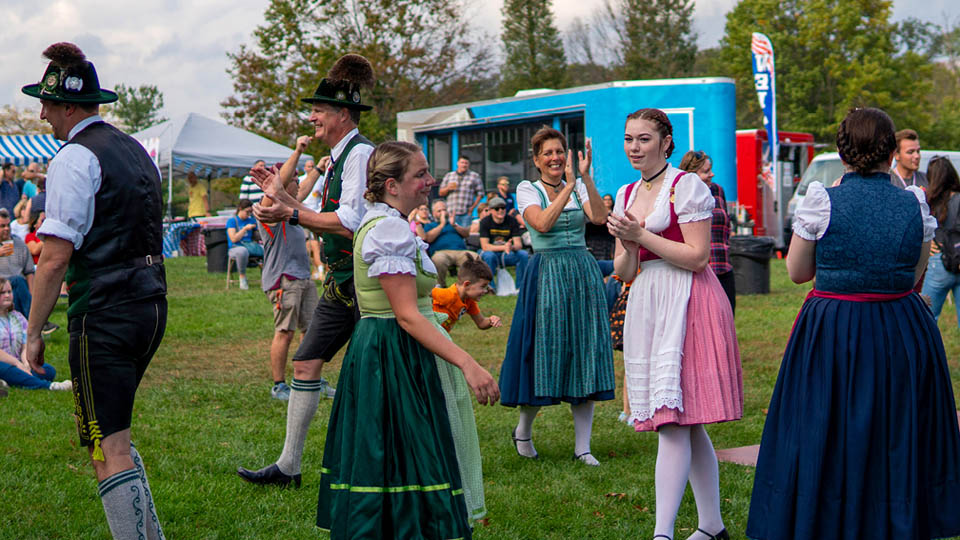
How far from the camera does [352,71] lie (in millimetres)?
4938

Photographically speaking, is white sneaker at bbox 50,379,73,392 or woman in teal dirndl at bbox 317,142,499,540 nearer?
woman in teal dirndl at bbox 317,142,499,540

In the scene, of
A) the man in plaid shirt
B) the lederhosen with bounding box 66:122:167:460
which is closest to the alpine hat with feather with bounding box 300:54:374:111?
the lederhosen with bounding box 66:122:167:460

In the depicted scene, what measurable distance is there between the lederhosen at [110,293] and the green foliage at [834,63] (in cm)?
3897

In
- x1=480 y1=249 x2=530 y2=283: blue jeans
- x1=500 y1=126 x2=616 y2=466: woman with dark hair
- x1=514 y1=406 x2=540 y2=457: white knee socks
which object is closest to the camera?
x1=500 y1=126 x2=616 y2=466: woman with dark hair

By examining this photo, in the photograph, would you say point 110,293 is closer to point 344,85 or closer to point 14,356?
point 344,85

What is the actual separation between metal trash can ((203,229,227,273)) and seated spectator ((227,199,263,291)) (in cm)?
150

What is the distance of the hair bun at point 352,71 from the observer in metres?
4.91

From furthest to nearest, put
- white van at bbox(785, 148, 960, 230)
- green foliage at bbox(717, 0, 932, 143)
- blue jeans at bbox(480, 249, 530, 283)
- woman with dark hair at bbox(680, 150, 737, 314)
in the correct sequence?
green foliage at bbox(717, 0, 932, 143) → white van at bbox(785, 148, 960, 230) → blue jeans at bbox(480, 249, 530, 283) → woman with dark hair at bbox(680, 150, 737, 314)

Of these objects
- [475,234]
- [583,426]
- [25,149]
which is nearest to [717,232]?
[583,426]

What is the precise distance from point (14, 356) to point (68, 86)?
18.7ft

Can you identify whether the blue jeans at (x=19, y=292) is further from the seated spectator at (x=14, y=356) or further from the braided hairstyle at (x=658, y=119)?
the braided hairstyle at (x=658, y=119)

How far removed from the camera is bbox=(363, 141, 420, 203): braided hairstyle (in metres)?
3.57

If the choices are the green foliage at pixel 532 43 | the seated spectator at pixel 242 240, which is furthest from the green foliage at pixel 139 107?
the seated spectator at pixel 242 240

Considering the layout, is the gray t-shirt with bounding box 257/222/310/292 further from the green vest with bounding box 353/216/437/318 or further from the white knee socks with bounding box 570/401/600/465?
the green vest with bounding box 353/216/437/318
